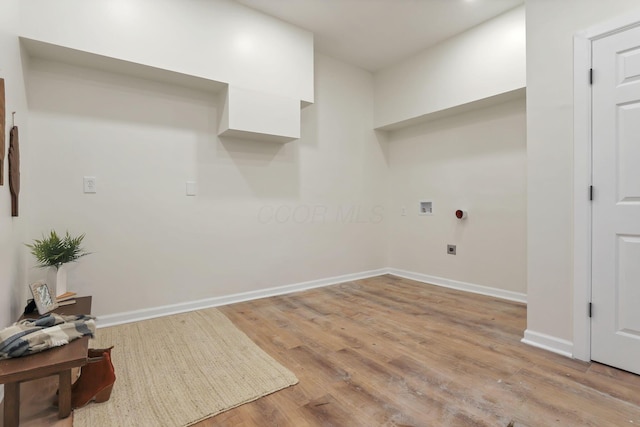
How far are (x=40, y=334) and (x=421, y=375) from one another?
6.51 feet

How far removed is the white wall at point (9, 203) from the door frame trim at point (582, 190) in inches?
134

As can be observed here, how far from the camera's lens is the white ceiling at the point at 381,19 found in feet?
9.82

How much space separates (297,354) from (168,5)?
118 inches

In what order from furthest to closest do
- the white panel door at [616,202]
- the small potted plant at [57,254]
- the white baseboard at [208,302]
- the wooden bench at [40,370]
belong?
the white baseboard at [208,302]
the small potted plant at [57,254]
the white panel door at [616,202]
the wooden bench at [40,370]

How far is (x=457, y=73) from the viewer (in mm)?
3496

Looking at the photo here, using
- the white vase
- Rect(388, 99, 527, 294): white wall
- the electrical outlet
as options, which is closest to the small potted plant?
the white vase

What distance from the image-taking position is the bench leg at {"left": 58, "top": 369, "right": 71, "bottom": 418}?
4.65ft

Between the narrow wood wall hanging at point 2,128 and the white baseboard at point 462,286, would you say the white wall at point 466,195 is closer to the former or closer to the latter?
the white baseboard at point 462,286

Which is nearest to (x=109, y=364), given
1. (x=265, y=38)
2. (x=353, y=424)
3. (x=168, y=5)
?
(x=353, y=424)

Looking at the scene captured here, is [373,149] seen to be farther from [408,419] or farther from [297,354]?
[408,419]

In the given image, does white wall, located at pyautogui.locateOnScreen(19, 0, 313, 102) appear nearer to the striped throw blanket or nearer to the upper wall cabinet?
the upper wall cabinet

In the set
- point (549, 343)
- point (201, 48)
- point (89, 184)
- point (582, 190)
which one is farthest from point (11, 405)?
point (582, 190)

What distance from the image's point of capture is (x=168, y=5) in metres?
2.60

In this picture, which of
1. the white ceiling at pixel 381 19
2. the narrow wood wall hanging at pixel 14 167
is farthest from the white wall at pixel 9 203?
the white ceiling at pixel 381 19
